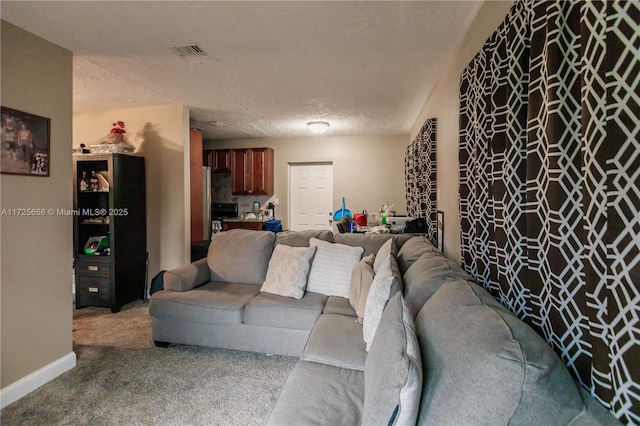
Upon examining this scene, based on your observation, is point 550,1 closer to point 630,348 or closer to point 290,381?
point 630,348

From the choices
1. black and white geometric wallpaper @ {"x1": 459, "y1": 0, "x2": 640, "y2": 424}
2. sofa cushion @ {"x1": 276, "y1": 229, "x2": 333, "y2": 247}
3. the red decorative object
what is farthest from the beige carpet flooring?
the red decorative object

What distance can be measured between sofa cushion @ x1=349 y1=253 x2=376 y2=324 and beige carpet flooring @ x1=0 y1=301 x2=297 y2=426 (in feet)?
2.33

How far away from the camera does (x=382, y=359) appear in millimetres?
978

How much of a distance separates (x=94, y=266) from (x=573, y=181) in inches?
167

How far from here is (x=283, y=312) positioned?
232cm

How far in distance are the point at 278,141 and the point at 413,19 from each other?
4.20 meters

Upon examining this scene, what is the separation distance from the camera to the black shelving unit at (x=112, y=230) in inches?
134

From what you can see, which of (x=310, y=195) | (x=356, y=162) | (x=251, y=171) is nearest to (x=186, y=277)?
(x=251, y=171)

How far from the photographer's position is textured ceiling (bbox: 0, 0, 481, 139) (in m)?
1.86

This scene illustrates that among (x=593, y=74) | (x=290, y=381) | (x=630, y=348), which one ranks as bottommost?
(x=290, y=381)

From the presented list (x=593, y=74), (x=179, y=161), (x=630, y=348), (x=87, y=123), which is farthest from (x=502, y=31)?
(x=87, y=123)

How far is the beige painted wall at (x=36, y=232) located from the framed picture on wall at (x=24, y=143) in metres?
0.04

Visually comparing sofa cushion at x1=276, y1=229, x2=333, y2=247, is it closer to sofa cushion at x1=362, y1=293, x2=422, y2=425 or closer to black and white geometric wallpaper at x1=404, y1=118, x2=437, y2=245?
black and white geometric wallpaper at x1=404, y1=118, x2=437, y2=245

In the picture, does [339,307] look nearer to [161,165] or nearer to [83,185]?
[161,165]
